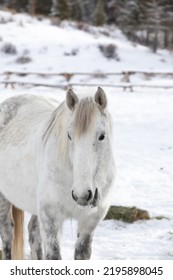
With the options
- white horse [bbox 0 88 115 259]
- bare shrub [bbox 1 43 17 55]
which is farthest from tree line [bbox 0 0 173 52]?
white horse [bbox 0 88 115 259]

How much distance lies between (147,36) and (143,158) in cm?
3361

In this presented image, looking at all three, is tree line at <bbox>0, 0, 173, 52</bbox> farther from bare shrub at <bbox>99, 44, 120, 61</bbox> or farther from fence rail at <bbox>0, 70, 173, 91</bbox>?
fence rail at <bbox>0, 70, 173, 91</bbox>

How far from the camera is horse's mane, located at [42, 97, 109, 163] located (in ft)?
9.12

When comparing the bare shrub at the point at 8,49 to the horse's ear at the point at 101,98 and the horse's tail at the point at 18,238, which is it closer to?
the horse's tail at the point at 18,238

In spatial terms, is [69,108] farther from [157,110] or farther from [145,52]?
[145,52]

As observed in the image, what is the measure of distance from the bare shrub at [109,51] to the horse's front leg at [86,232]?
88.8 feet

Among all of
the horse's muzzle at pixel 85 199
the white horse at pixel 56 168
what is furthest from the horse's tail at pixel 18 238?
the horse's muzzle at pixel 85 199

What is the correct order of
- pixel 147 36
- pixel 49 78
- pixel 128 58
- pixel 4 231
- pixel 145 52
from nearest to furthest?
pixel 4 231, pixel 49 78, pixel 128 58, pixel 145 52, pixel 147 36

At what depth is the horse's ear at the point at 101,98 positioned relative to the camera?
2826 millimetres

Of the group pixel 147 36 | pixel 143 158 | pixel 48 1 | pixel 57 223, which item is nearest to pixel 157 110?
pixel 143 158

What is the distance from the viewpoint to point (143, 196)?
6410mm

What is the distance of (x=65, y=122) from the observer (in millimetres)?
3027

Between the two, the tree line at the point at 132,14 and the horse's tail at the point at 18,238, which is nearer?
the horse's tail at the point at 18,238
